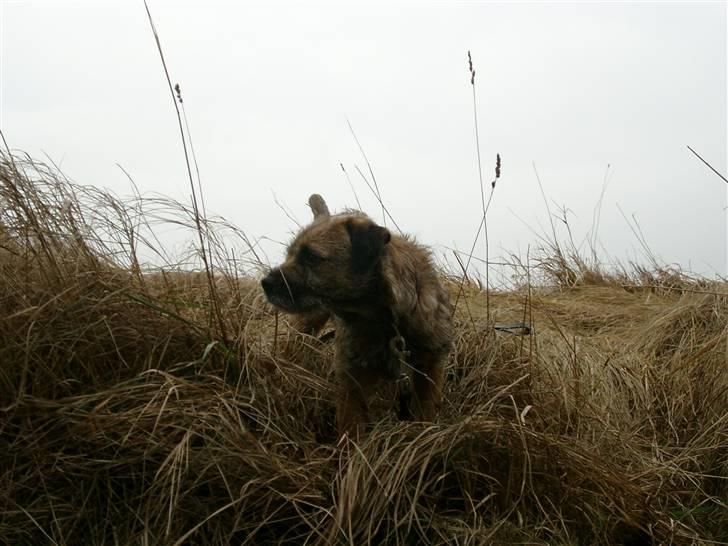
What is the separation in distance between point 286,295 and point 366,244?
0.45 metres

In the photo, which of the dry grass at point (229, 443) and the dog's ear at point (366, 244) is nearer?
the dry grass at point (229, 443)

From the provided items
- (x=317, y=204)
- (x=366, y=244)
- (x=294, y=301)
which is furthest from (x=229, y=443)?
(x=317, y=204)

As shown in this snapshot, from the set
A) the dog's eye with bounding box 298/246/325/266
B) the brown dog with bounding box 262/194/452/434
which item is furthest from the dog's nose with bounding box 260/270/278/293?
the dog's eye with bounding box 298/246/325/266

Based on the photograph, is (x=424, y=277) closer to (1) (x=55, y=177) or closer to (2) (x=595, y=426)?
(2) (x=595, y=426)

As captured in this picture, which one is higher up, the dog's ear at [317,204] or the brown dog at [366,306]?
the dog's ear at [317,204]

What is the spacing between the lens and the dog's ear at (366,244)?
3490 mm

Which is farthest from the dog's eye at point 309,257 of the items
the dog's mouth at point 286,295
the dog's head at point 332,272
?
the dog's mouth at point 286,295

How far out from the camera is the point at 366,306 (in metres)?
3.60

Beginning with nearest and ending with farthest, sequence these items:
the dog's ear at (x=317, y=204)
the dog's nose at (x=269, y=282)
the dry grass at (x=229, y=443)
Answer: the dry grass at (x=229, y=443) < the dog's nose at (x=269, y=282) < the dog's ear at (x=317, y=204)

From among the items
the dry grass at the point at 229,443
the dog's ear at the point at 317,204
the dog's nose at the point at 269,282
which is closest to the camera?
the dry grass at the point at 229,443

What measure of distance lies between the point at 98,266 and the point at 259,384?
0.86 metres

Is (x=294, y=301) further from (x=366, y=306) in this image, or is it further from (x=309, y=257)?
(x=366, y=306)

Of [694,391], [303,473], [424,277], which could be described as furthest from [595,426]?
[303,473]

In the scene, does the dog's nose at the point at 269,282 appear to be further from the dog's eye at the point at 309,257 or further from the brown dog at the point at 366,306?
the dog's eye at the point at 309,257
